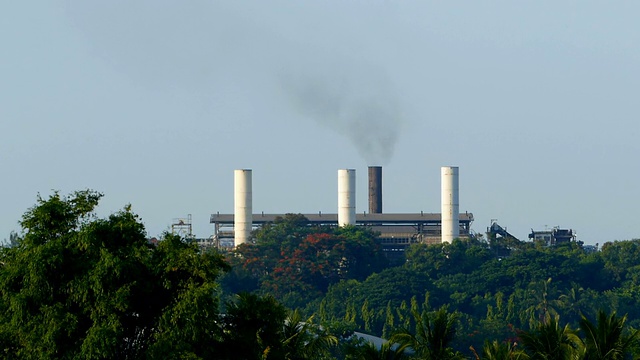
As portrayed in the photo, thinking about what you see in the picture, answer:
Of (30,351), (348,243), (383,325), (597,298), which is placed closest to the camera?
(30,351)

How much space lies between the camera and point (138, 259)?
132ft

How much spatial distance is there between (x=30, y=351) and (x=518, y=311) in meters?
94.0

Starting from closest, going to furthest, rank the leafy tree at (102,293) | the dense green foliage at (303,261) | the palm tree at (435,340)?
the leafy tree at (102,293), the palm tree at (435,340), the dense green foliage at (303,261)

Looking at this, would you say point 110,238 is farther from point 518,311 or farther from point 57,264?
point 518,311

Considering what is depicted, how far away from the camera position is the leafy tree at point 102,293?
3888 cm

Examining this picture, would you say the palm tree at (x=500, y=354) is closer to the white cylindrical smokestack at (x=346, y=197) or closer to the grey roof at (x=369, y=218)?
the white cylindrical smokestack at (x=346, y=197)

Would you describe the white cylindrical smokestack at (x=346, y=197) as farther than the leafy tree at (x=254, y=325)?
Yes

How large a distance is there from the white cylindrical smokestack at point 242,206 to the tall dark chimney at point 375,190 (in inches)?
545

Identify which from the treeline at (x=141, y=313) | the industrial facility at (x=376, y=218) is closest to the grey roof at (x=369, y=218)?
the industrial facility at (x=376, y=218)

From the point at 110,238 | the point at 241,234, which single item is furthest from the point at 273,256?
the point at 110,238

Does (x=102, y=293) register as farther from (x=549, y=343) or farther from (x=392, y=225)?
(x=392, y=225)

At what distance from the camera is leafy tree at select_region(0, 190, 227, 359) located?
3888 centimetres

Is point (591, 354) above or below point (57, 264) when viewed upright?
below

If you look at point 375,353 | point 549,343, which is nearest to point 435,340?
point 375,353
